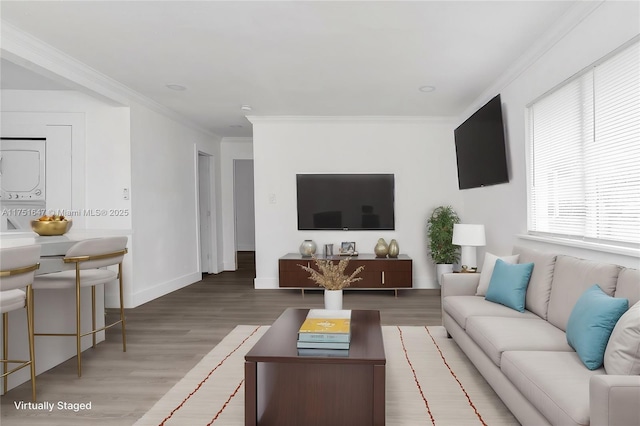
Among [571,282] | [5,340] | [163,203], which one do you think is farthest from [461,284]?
[163,203]

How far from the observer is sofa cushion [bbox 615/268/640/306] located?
2.02 metres

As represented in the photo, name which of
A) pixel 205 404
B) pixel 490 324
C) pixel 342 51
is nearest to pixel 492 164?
pixel 342 51

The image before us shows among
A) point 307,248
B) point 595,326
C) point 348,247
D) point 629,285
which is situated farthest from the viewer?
point 348,247

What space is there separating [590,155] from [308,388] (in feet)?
8.33

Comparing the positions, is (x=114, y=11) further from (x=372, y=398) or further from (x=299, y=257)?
(x=299, y=257)

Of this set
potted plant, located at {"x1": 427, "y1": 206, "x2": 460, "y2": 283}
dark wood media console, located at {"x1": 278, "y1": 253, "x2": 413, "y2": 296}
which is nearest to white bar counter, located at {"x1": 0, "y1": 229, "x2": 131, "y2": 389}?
dark wood media console, located at {"x1": 278, "y1": 253, "x2": 413, "y2": 296}

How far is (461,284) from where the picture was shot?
3672mm

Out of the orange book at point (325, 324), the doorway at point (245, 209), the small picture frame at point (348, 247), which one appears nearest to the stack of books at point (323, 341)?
the orange book at point (325, 324)

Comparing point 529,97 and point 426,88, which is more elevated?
point 426,88

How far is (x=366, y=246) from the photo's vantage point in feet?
20.0

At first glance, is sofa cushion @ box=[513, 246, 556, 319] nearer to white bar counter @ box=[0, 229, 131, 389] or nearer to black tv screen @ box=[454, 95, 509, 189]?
black tv screen @ box=[454, 95, 509, 189]

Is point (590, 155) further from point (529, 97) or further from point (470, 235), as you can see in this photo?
point (470, 235)

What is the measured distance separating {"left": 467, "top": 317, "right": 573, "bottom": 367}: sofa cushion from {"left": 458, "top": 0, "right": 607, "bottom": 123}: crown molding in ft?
7.00

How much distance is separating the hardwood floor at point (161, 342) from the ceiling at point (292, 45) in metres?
2.53
